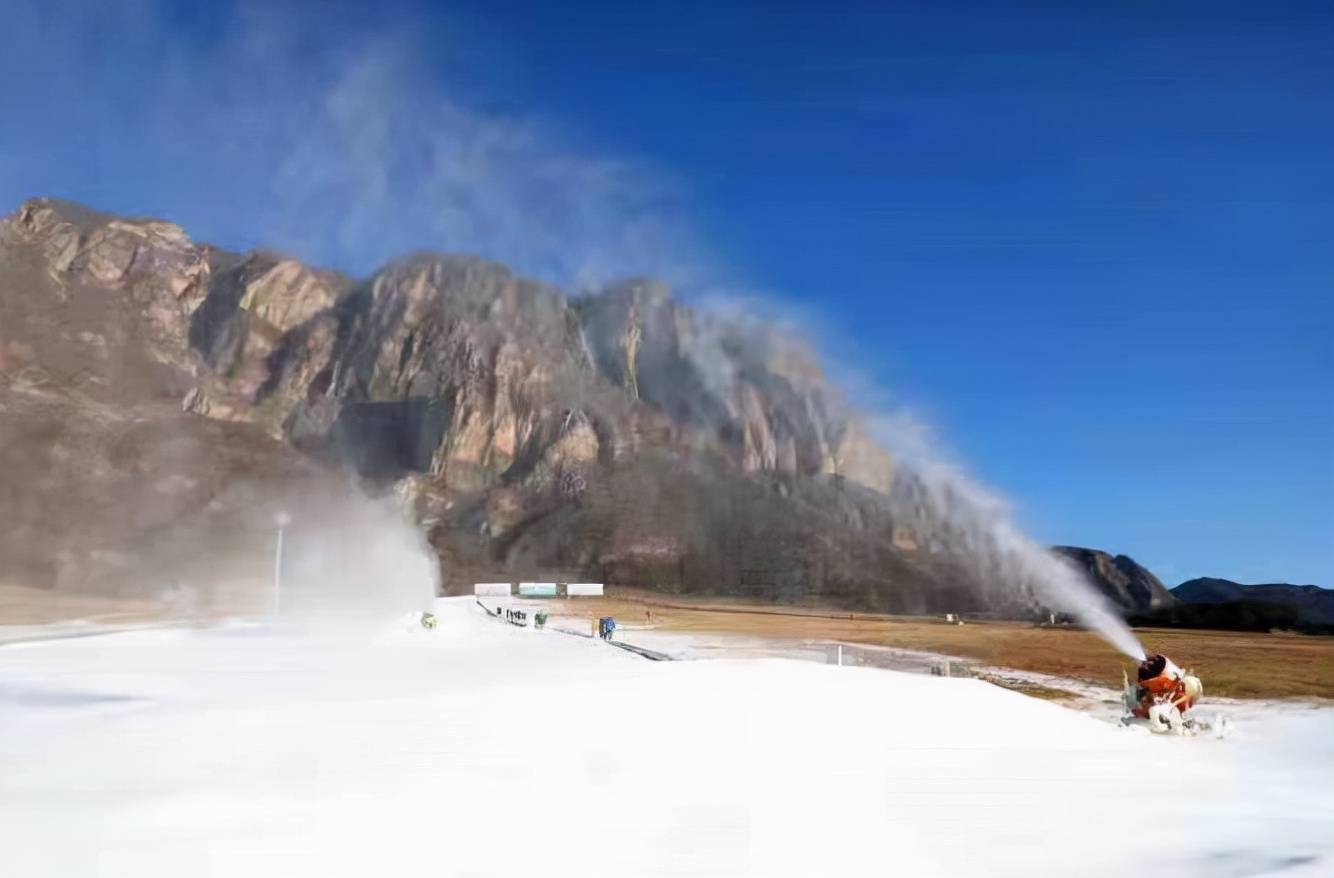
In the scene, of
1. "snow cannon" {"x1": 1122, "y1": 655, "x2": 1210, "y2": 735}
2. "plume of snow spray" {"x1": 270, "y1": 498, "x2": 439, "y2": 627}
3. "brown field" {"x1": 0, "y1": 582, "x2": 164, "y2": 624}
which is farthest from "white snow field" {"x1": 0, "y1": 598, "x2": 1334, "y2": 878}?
"brown field" {"x1": 0, "y1": 582, "x2": 164, "y2": 624}

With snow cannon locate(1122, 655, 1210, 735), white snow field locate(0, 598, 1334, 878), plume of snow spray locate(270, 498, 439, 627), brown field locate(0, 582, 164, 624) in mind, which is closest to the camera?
white snow field locate(0, 598, 1334, 878)

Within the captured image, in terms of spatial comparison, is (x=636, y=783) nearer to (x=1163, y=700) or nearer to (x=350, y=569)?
(x=1163, y=700)

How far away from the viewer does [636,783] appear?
13.4 meters

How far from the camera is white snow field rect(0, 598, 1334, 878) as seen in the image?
400 inches

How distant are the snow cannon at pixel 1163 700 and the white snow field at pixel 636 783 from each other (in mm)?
896

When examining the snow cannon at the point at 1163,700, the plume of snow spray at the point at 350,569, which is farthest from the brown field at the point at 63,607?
the snow cannon at the point at 1163,700

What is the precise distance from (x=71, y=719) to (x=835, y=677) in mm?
16802

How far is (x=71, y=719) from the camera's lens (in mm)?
18203

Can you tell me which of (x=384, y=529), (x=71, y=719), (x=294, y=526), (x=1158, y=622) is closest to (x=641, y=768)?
(x=71, y=719)

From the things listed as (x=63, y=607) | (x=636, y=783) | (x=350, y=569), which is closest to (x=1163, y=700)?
(x=636, y=783)

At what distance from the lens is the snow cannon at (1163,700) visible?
64.8ft

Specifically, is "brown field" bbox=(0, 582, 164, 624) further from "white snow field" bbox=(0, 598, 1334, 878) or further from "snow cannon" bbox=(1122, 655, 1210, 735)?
"snow cannon" bbox=(1122, 655, 1210, 735)

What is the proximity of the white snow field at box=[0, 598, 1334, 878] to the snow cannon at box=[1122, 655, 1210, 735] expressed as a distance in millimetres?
896

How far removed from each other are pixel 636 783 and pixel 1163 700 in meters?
12.4
